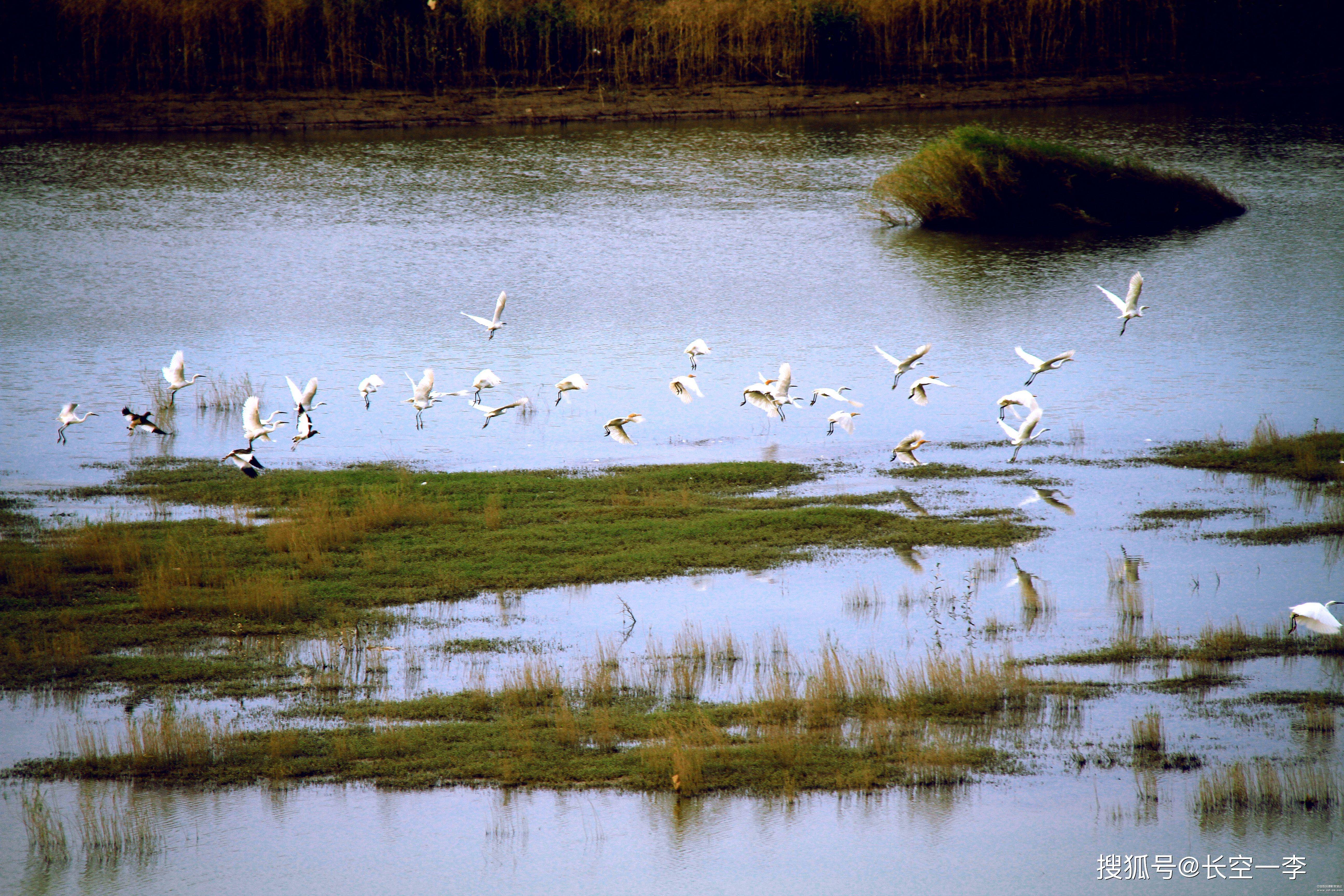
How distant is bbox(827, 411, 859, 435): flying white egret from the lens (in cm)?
1393

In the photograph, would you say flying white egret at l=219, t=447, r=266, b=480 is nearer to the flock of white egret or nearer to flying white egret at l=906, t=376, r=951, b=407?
the flock of white egret

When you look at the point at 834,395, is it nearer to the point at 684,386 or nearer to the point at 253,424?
the point at 684,386

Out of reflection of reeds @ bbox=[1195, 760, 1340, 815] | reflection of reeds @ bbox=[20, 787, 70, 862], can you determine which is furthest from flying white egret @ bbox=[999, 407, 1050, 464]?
reflection of reeds @ bbox=[20, 787, 70, 862]

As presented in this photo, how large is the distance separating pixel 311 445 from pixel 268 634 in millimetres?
6471

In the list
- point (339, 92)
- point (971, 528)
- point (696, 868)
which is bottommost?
point (696, 868)

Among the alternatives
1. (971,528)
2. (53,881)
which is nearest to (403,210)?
(971,528)

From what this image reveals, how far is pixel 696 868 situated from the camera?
23.4 ft

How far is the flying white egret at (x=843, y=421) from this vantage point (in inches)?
548

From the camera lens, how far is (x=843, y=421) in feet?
47.9

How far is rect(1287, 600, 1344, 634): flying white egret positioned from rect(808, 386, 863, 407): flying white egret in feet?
16.5

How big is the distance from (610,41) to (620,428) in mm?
27245

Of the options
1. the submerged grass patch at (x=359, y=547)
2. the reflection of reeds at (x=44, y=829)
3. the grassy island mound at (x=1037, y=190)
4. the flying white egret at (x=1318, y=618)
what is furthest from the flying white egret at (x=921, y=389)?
the grassy island mound at (x=1037, y=190)

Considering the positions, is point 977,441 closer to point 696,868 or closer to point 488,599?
point 488,599

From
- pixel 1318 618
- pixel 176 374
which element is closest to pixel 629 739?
pixel 1318 618
